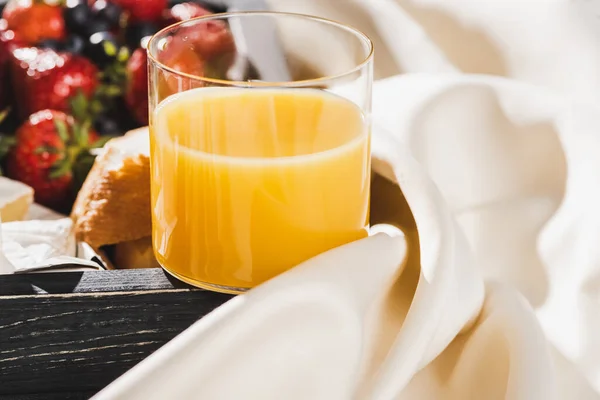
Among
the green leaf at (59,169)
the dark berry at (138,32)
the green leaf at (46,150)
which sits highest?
the dark berry at (138,32)

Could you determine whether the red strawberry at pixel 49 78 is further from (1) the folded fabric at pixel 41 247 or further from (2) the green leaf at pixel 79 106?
(1) the folded fabric at pixel 41 247

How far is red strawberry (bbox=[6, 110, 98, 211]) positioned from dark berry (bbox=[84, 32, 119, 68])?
19 centimetres

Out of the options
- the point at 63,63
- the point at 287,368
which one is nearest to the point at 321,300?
the point at 287,368

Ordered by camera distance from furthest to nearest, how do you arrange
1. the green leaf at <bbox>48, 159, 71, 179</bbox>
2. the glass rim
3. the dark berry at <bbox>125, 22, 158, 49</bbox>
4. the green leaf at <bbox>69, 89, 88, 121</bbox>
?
the dark berry at <bbox>125, 22, 158, 49</bbox> → the green leaf at <bbox>69, 89, 88, 121</bbox> → the green leaf at <bbox>48, 159, 71, 179</bbox> → the glass rim

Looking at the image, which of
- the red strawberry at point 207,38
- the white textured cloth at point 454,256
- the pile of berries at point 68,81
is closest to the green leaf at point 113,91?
the pile of berries at point 68,81

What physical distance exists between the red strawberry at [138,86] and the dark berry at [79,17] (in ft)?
0.38

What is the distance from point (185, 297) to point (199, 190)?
3.4 inches

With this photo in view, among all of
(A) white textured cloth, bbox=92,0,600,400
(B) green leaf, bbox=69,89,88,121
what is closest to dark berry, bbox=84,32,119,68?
(B) green leaf, bbox=69,89,88,121

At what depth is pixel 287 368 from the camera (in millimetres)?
612

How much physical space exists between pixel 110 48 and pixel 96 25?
44mm

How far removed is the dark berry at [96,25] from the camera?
122 centimetres

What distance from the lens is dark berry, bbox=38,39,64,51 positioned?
120 centimetres

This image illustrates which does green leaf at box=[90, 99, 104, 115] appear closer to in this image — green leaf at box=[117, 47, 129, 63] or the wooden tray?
green leaf at box=[117, 47, 129, 63]

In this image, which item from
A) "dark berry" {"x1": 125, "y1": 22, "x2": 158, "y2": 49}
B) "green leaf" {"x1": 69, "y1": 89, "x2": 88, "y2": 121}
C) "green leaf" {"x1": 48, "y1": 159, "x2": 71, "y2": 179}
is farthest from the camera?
"dark berry" {"x1": 125, "y1": 22, "x2": 158, "y2": 49}
